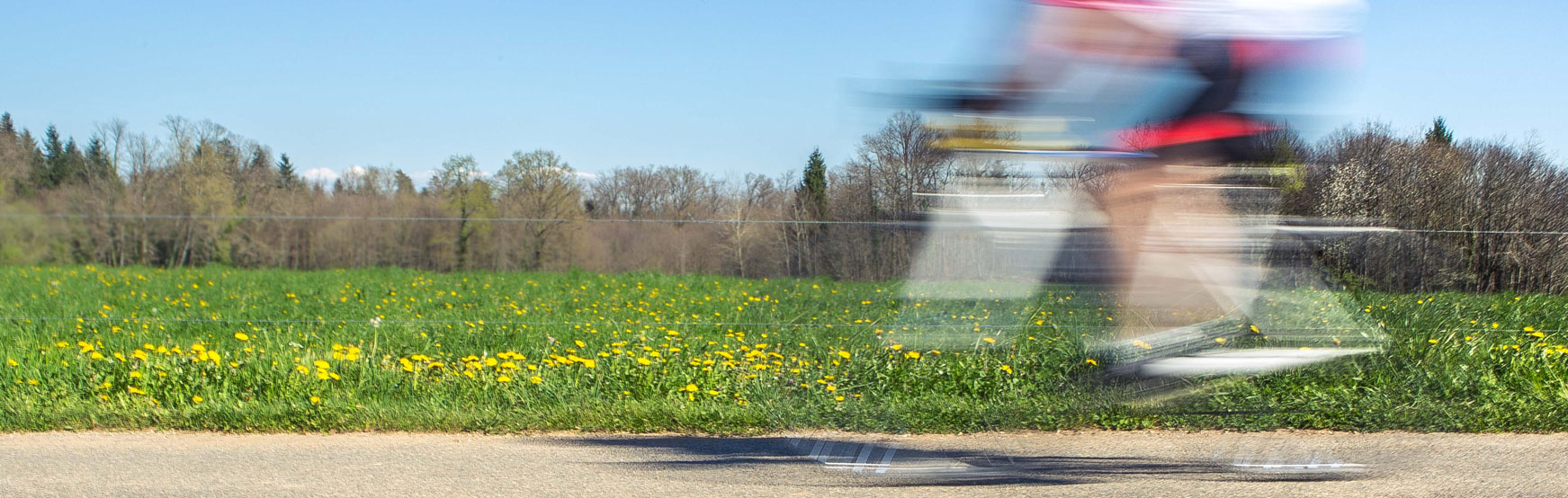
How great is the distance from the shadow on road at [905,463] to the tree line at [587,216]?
1.99 metres

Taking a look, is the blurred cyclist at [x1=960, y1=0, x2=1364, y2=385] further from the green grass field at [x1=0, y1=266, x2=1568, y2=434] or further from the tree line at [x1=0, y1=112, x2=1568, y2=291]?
the tree line at [x1=0, y1=112, x2=1568, y2=291]

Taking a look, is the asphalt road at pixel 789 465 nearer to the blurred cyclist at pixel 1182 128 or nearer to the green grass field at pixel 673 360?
the green grass field at pixel 673 360

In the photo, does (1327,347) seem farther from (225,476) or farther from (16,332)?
(16,332)

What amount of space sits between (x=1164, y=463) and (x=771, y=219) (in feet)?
8.85

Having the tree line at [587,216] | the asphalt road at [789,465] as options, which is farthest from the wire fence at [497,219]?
the asphalt road at [789,465]

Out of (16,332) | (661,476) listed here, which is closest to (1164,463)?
(661,476)

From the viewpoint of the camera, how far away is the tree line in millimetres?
5301

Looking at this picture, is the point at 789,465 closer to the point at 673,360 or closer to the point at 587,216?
the point at 673,360

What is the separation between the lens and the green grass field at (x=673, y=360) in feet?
11.8

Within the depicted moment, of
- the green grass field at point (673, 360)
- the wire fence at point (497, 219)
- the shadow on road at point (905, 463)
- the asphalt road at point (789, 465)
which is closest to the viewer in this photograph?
the asphalt road at point (789, 465)

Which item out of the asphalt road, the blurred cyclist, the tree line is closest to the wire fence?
the tree line

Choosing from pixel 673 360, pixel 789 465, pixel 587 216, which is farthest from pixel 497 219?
pixel 789 465

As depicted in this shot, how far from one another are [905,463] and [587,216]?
3042 millimetres

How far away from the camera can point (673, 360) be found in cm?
439
